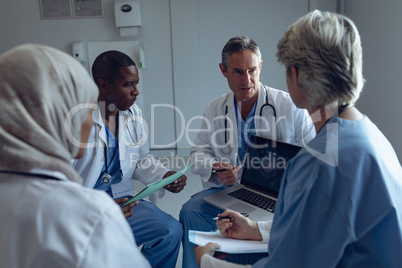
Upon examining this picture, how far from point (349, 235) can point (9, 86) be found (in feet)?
2.73

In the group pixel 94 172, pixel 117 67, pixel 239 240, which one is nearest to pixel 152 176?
pixel 94 172

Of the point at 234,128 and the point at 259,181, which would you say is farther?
the point at 234,128

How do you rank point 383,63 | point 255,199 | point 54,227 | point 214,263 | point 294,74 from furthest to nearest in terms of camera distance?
point 383,63
point 255,199
point 214,263
point 294,74
point 54,227

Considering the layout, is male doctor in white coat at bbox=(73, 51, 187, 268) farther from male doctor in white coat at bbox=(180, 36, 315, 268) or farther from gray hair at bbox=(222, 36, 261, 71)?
gray hair at bbox=(222, 36, 261, 71)

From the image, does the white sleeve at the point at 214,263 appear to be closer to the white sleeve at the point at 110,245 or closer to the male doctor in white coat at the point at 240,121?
the white sleeve at the point at 110,245

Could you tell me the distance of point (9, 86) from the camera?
0.69 m

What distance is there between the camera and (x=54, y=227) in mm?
657

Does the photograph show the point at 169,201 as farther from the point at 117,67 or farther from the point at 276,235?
the point at 276,235

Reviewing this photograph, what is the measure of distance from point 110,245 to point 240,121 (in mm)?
1278

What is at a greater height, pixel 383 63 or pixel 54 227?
pixel 383 63

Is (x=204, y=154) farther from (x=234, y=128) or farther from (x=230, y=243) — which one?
(x=230, y=243)

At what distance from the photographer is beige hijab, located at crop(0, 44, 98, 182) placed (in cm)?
69

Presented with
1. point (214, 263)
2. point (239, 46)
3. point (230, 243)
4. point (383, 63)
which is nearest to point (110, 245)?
point (214, 263)

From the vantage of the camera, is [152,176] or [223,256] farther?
[152,176]
